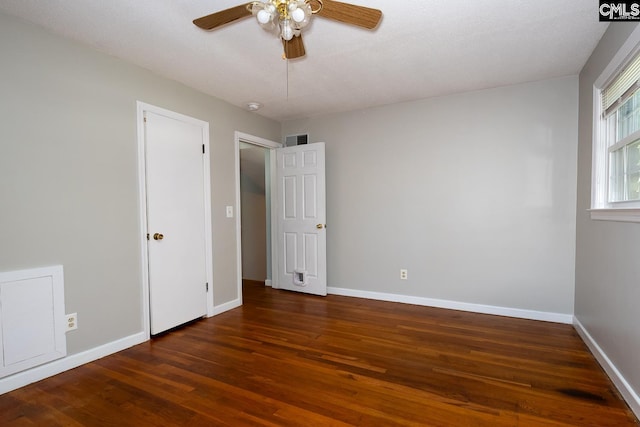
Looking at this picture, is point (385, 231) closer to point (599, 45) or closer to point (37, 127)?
point (599, 45)

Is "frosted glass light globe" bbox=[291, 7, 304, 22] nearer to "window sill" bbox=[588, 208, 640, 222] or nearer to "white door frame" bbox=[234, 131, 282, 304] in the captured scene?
"window sill" bbox=[588, 208, 640, 222]

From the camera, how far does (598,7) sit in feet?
6.35

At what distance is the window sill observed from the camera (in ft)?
5.61

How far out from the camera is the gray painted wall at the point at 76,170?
200 centimetres

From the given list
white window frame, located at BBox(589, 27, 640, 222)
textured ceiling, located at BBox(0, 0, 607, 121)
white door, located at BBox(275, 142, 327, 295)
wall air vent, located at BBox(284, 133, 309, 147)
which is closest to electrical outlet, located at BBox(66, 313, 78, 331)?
textured ceiling, located at BBox(0, 0, 607, 121)

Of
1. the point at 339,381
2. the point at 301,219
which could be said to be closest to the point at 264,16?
the point at 339,381

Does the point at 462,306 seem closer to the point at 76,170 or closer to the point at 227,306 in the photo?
the point at 227,306

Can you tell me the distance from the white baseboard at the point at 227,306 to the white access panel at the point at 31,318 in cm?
139

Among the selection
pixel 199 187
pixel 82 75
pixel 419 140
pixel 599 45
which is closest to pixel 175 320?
pixel 199 187

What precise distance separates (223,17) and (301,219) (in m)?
2.83

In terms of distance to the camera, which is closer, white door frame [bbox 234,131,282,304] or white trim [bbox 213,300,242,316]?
white trim [bbox 213,300,242,316]

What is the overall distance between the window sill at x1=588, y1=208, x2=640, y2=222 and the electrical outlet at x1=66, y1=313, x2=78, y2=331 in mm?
3628

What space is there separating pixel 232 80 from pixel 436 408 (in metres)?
3.07

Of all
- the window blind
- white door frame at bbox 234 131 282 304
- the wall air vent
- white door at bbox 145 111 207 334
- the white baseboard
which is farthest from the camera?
the wall air vent
